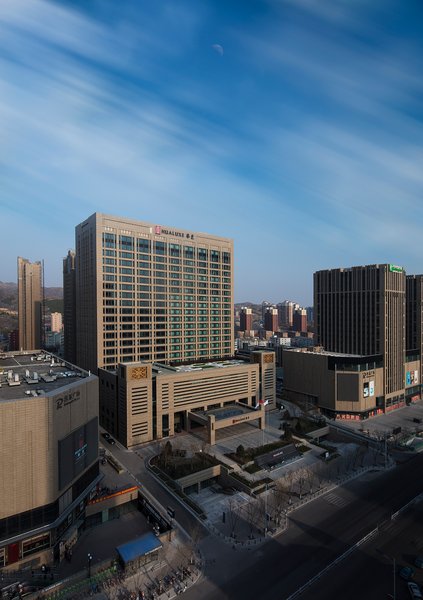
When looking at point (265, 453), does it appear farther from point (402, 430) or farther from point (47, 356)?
point (47, 356)

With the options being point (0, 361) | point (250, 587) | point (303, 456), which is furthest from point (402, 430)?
point (0, 361)

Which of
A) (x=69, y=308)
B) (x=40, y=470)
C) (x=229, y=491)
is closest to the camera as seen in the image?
(x=40, y=470)

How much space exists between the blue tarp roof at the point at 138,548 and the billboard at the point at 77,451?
10.6 meters

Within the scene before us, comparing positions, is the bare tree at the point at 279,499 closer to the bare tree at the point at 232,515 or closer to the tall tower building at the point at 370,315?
the bare tree at the point at 232,515

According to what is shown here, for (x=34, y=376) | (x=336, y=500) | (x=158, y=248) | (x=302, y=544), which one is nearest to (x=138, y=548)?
(x=302, y=544)

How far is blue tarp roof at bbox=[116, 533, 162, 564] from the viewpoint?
40634 millimetres

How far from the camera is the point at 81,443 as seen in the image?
48.9m

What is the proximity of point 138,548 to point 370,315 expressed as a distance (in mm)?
99232

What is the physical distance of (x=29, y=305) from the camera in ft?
573

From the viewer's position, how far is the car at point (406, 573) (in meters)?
39.7

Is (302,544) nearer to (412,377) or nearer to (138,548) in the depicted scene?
(138,548)

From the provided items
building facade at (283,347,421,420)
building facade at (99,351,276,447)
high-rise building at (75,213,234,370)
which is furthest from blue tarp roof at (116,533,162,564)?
building facade at (283,347,421,420)

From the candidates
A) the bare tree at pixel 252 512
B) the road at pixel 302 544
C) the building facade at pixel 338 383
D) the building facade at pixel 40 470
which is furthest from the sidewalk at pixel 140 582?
the building facade at pixel 338 383

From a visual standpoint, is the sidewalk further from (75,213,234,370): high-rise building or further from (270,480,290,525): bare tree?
(75,213,234,370): high-rise building
